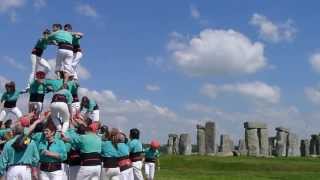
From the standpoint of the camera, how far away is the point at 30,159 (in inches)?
606

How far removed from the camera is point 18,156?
15320 millimetres

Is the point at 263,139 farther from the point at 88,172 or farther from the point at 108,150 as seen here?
the point at 88,172

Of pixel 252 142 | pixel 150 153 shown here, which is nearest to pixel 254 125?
pixel 252 142

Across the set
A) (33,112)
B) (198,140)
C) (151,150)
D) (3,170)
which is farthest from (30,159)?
(198,140)

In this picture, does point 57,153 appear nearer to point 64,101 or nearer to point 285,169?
point 64,101

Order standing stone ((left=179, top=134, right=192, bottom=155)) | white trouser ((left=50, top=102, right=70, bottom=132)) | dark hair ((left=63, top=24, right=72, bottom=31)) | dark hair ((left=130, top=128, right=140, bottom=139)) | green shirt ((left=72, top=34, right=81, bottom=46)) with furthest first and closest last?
standing stone ((left=179, top=134, right=192, bottom=155))
dark hair ((left=130, top=128, right=140, bottom=139))
green shirt ((left=72, top=34, right=81, bottom=46))
dark hair ((left=63, top=24, right=72, bottom=31))
white trouser ((left=50, top=102, right=70, bottom=132))

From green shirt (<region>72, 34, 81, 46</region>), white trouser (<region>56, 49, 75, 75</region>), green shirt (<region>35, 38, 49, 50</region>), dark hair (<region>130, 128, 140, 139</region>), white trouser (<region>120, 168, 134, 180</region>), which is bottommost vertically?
white trouser (<region>120, 168, 134, 180</region>)

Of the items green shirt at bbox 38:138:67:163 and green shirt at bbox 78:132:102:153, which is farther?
green shirt at bbox 78:132:102:153

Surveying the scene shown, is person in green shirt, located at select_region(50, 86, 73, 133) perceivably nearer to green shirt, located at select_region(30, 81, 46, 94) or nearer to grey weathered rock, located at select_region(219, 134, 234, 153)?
green shirt, located at select_region(30, 81, 46, 94)

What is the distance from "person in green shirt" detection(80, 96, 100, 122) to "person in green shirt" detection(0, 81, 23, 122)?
85.6 inches

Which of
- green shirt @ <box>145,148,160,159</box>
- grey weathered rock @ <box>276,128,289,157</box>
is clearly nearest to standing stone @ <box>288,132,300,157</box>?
grey weathered rock @ <box>276,128,289,157</box>

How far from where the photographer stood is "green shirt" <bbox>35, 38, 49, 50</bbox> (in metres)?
20.9

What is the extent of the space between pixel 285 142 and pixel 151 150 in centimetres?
5157

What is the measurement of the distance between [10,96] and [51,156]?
630 centimetres
